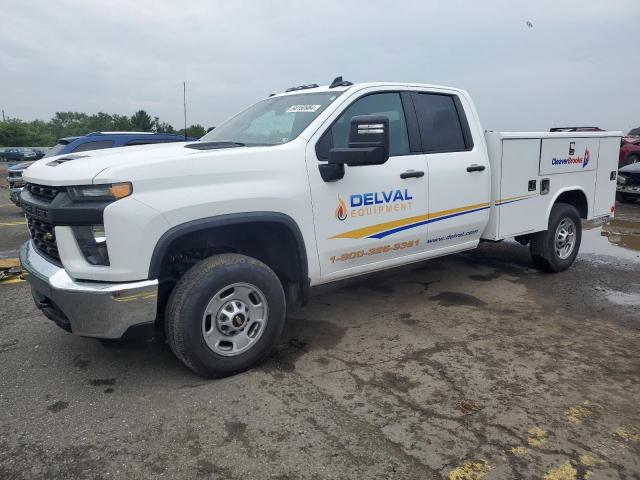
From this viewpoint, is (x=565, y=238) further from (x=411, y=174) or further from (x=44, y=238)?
(x=44, y=238)

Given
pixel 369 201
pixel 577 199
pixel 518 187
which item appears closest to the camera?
pixel 369 201

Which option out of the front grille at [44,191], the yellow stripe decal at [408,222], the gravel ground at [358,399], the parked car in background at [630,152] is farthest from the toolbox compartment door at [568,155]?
the parked car in background at [630,152]

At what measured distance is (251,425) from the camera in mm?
2938

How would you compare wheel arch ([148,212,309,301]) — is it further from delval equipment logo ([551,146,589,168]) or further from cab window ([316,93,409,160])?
delval equipment logo ([551,146,589,168])

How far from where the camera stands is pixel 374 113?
14.0 ft

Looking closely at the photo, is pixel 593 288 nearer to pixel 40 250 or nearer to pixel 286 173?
pixel 286 173

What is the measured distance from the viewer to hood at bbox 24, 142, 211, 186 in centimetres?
301

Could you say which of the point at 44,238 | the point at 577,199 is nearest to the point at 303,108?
the point at 44,238

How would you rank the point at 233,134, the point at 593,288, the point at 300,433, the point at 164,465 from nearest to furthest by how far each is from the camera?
the point at 164,465, the point at 300,433, the point at 233,134, the point at 593,288

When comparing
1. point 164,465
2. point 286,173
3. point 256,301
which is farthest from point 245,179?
point 164,465

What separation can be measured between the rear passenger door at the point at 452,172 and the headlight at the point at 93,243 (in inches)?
104

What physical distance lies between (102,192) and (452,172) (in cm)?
295

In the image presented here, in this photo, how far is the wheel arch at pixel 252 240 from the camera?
3123 mm

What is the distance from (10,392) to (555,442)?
326 centimetres
